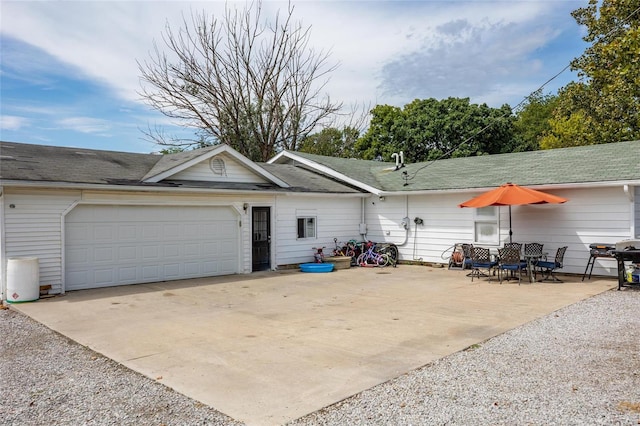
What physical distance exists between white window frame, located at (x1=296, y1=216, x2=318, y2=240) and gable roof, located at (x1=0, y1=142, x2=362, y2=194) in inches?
38.5

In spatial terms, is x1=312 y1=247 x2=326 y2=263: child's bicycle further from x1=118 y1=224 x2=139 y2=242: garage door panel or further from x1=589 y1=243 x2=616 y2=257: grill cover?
x1=589 y1=243 x2=616 y2=257: grill cover

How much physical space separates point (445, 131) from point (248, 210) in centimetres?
1985

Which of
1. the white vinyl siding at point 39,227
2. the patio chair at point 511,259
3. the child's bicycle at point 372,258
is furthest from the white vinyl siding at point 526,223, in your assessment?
the white vinyl siding at point 39,227

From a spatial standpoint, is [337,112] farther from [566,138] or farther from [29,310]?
[29,310]

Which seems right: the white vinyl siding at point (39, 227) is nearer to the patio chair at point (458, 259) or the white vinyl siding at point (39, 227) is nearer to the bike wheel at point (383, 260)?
the bike wheel at point (383, 260)

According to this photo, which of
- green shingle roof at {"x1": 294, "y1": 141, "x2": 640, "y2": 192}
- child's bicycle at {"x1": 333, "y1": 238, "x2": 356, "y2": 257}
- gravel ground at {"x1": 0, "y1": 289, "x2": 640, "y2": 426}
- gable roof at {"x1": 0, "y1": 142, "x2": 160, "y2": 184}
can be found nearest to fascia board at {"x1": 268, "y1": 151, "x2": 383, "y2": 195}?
green shingle roof at {"x1": 294, "y1": 141, "x2": 640, "y2": 192}

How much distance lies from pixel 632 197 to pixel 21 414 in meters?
12.5

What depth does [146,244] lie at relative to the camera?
37.7 ft

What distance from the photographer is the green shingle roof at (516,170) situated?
11797 millimetres

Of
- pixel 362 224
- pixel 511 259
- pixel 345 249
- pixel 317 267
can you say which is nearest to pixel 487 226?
pixel 511 259

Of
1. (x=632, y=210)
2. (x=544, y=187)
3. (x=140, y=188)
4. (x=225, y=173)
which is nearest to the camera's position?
(x=140, y=188)

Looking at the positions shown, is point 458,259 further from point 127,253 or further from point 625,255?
point 127,253

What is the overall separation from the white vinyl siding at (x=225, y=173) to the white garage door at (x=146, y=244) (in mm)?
873

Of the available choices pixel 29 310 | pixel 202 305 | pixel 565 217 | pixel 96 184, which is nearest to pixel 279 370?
pixel 202 305
